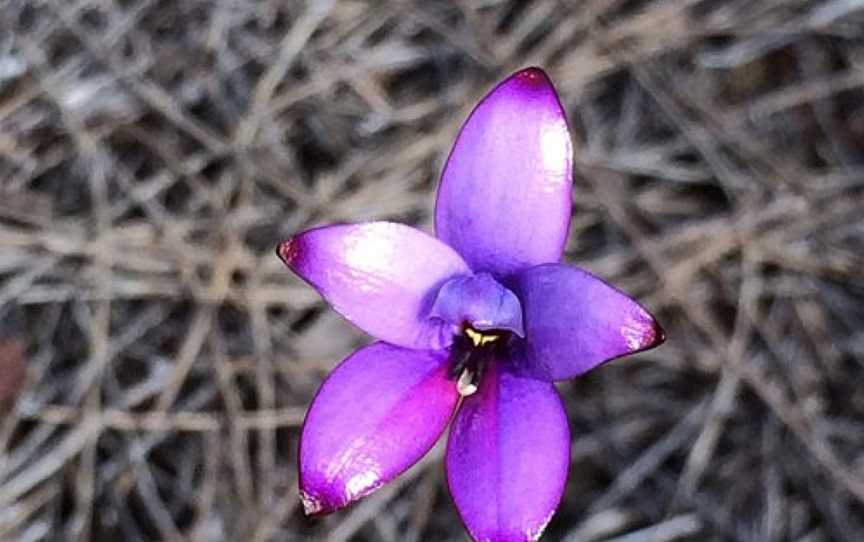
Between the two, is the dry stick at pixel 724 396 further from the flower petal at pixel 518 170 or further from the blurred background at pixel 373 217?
the flower petal at pixel 518 170

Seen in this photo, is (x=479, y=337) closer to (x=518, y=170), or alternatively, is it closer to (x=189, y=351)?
(x=518, y=170)

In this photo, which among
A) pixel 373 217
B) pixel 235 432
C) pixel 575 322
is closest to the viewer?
pixel 575 322

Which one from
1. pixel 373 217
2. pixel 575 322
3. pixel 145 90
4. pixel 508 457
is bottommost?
pixel 373 217

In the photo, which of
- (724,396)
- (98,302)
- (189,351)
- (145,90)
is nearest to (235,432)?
(189,351)

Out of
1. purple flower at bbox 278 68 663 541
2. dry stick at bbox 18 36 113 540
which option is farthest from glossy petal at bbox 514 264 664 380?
dry stick at bbox 18 36 113 540

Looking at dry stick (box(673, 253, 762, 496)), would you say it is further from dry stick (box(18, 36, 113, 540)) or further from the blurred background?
dry stick (box(18, 36, 113, 540))

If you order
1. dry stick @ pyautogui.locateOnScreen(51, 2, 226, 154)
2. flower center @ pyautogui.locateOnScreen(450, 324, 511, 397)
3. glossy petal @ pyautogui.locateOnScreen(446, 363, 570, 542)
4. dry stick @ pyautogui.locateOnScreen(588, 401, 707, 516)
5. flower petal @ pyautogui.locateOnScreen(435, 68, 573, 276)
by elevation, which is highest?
flower petal @ pyautogui.locateOnScreen(435, 68, 573, 276)

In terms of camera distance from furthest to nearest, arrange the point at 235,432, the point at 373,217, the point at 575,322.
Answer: the point at 373,217 < the point at 235,432 < the point at 575,322

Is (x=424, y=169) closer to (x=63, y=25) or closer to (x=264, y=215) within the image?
(x=264, y=215)
